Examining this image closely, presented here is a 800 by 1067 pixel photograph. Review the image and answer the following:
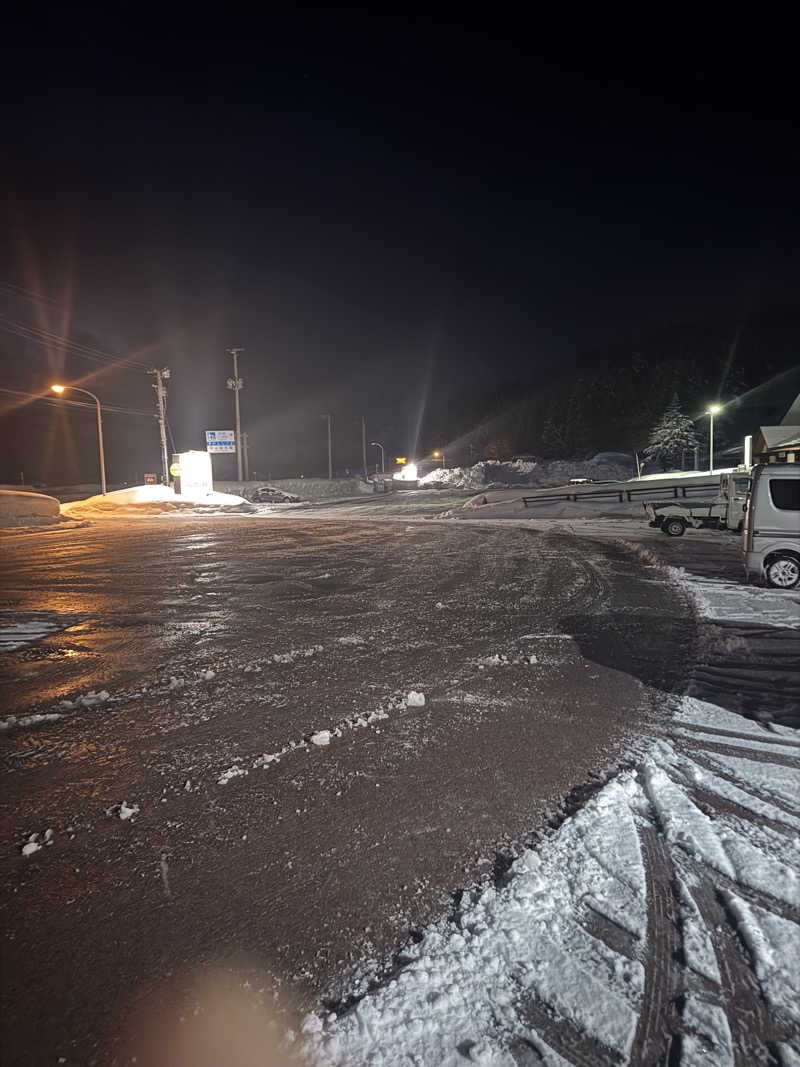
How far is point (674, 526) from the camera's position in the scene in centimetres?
1920

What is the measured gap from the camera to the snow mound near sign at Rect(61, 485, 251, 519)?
116ft

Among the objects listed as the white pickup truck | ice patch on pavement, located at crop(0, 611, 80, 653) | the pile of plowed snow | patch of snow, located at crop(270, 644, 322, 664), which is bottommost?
ice patch on pavement, located at crop(0, 611, 80, 653)

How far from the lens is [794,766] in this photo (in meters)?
3.91

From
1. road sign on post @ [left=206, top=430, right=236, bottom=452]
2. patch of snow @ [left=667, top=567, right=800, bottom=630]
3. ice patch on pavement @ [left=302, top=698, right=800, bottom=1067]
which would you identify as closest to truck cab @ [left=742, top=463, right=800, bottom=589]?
patch of snow @ [left=667, top=567, right=800, bottom=630]

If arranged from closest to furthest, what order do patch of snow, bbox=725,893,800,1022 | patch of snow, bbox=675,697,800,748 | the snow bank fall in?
patch of snow, bbox=725,893,800,1022, patch of snow, bbox=675,697,800,748, the snow bank

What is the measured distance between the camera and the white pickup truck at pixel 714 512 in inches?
667

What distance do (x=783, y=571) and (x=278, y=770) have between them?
931 cm

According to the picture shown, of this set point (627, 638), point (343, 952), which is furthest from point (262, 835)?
point (627, 638)

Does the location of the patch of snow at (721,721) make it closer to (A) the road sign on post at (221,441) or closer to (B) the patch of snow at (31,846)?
(B) the patch of snow at (31,846)

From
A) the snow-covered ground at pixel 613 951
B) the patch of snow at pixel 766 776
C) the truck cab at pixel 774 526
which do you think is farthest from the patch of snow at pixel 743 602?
the snow-covered ground at pixel 613 951

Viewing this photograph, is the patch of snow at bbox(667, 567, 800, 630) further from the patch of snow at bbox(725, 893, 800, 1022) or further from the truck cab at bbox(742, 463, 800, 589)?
the patch of snow at bbox(725, 893, 800, 1022)

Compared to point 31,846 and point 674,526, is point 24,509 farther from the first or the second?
point 674,526

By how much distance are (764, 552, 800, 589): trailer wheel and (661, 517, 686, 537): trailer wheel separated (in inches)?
397

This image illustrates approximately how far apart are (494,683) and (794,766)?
8.34 ft
